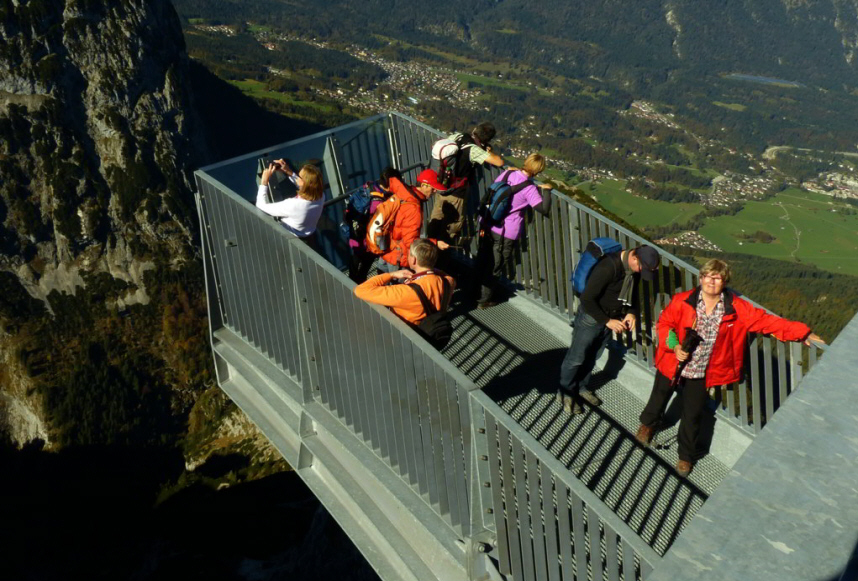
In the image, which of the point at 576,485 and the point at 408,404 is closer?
the point at 576,485

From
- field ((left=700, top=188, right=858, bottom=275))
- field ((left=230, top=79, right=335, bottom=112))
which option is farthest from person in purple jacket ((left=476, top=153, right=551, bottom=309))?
field ((left=230, top=79, right=335, bottom=112))

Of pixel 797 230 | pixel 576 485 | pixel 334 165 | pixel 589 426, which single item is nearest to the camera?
pixel 576 485

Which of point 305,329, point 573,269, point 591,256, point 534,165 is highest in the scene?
point 534,165

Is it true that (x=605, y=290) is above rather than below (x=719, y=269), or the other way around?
below

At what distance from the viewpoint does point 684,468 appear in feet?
20.7

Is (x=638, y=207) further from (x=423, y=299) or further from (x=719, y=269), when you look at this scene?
(x=423, y=299)

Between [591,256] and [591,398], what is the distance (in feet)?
4.66

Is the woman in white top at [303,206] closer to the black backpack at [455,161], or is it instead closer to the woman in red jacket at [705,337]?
the black backpack at [455,161]

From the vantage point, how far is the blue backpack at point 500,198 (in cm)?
797

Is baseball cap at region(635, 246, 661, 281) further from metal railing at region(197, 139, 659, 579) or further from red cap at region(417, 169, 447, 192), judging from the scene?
red cap at region(417, 169, 447, 192)

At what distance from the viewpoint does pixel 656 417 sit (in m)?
6.55

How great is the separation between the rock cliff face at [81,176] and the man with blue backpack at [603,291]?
9780 centimetres

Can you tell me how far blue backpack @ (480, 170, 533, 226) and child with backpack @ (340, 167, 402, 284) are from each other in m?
0.93

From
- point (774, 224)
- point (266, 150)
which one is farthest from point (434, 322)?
point (774, 224)
